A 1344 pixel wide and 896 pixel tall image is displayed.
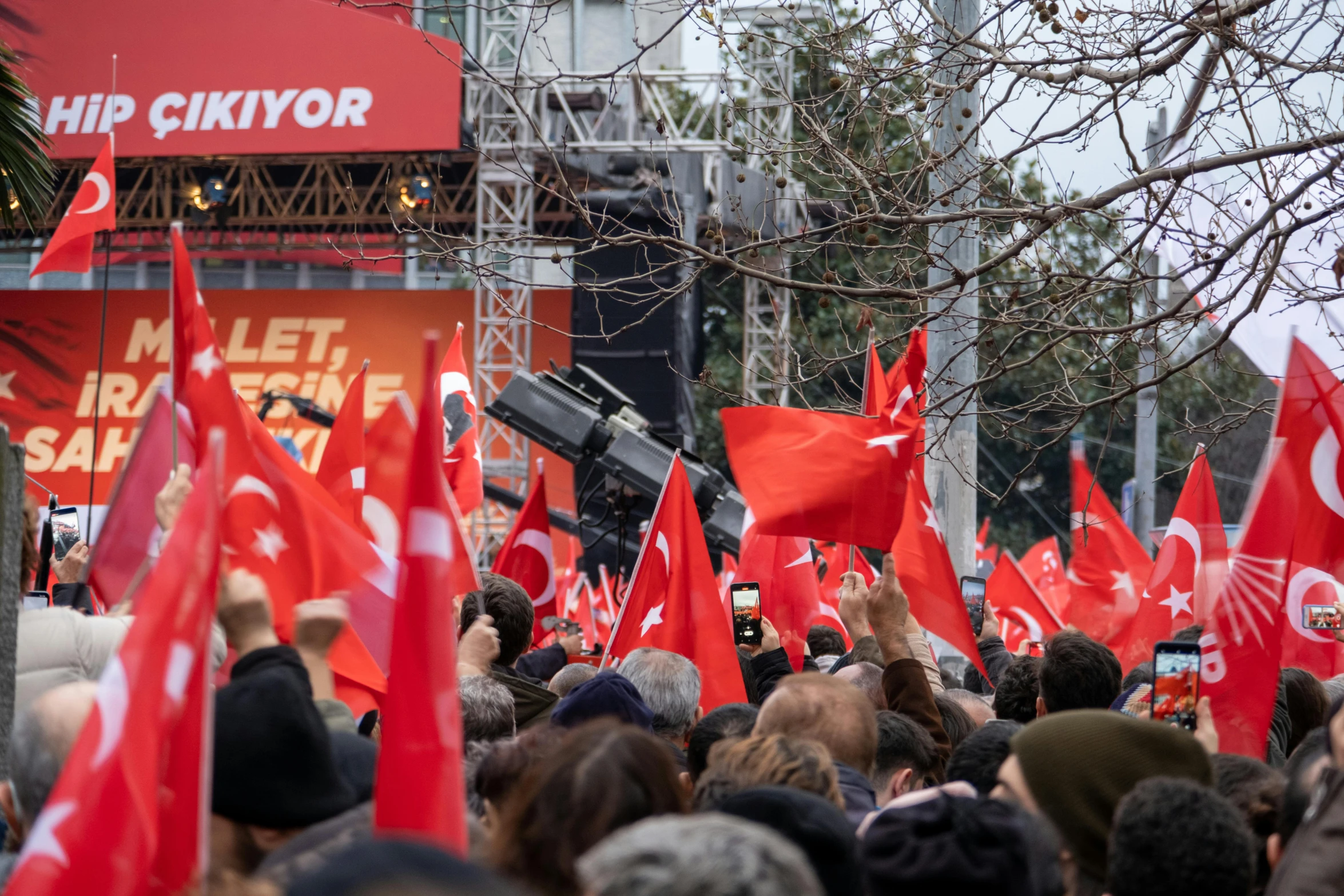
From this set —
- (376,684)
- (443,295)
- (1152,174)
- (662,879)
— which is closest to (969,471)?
(1152,174)

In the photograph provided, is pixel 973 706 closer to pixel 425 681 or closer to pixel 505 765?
pixel 505 765

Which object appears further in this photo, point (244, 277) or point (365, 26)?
point (244, 277)

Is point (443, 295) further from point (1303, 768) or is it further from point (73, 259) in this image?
point (1303, 768)

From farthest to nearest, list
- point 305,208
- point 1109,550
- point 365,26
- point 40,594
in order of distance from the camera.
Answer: point 305,208 < point 365,26 < point 1109,550 < point 40,594

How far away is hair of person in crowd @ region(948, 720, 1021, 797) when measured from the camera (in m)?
3.22

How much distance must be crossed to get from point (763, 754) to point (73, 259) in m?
5.28

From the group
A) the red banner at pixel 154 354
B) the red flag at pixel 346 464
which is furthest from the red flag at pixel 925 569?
the red banner at pixel 154 354

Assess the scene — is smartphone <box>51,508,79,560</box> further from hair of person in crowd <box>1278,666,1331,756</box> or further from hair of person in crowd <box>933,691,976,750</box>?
hair of person in crowd <box>1278,666,1331,756</box>

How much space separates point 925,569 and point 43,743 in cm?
371

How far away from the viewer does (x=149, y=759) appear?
210 cm

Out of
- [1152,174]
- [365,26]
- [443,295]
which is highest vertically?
[365,26]

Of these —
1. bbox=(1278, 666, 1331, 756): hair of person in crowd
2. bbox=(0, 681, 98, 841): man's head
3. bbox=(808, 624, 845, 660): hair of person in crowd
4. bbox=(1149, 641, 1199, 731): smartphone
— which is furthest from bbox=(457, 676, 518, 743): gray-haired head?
bbox=(808, 624, 845, 660): hair of person in crowd

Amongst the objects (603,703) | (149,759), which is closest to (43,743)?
(149,759)

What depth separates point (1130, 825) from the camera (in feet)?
7.50
